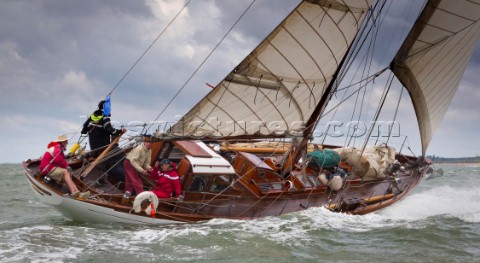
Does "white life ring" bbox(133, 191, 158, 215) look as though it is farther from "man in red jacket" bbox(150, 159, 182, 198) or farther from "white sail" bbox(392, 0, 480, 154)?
"white sail" bbox(392, 0, 480, 154)

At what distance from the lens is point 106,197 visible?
11.4 metres

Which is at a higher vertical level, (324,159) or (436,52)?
(436,52)

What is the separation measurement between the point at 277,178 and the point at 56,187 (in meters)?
6.07

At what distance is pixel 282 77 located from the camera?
12.9 m

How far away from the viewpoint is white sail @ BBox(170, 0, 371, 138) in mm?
12266

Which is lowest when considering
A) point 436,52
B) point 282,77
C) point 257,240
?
point 257,240

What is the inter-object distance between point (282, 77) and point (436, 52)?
19.0ft

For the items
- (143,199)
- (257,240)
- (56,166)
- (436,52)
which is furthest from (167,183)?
(436,52)

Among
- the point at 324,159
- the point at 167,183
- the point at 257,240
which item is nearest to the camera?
the point at 257,240

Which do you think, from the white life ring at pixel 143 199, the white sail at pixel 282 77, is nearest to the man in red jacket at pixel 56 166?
the white life ring at pixel 143 199

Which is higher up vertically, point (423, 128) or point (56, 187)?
point (423, 128)

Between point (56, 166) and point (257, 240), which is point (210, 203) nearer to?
point (257, 240)

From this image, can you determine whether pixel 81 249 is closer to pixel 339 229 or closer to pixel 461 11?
pixel 339 229

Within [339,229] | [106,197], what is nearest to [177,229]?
[106,197]
